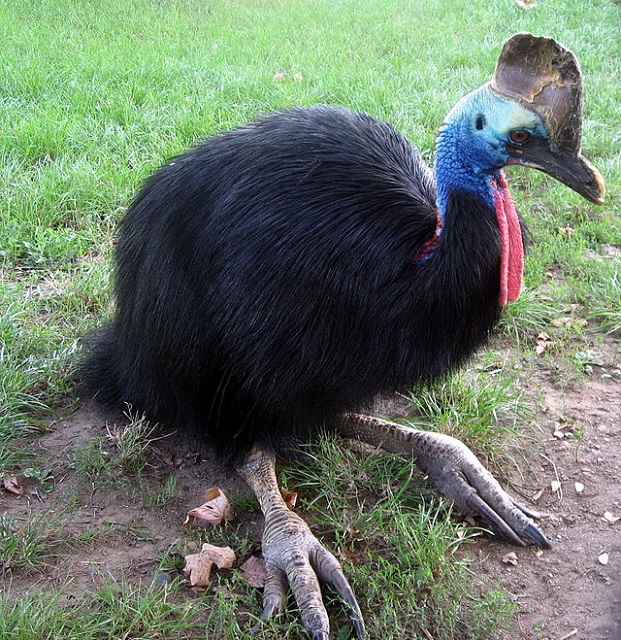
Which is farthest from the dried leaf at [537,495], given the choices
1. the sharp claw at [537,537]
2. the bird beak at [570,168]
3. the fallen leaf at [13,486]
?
the fallen leaf at [13,486]

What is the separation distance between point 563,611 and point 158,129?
2852mm

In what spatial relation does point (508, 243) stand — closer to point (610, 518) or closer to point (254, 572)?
point (610, 518)

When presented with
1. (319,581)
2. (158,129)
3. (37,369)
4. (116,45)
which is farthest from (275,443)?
(116,45)

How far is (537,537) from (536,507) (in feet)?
0.52

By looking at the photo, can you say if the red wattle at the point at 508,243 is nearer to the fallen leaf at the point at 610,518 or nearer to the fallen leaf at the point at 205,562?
the fallen leaf at the point at 610,518

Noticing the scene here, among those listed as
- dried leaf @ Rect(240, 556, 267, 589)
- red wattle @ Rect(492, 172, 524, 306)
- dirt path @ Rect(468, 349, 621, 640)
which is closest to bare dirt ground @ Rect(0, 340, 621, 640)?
dirt path @ Rect(468, 349, 621, 640)

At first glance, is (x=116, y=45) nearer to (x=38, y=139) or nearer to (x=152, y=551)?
(x=38, y=139)

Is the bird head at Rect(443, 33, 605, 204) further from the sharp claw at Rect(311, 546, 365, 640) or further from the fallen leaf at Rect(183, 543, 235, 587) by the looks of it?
the fallen leaf at Rect(183, 543, 235, 587)

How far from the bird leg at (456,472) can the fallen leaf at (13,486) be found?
92 centimetres

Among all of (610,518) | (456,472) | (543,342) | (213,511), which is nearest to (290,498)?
(213,511)

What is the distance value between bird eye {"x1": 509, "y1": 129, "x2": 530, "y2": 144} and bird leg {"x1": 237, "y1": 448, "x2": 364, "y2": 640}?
1.07 metres

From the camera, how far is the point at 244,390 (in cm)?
209

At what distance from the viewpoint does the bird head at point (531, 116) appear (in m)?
1.76

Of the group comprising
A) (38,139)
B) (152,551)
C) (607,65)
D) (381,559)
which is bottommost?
(152,551)
